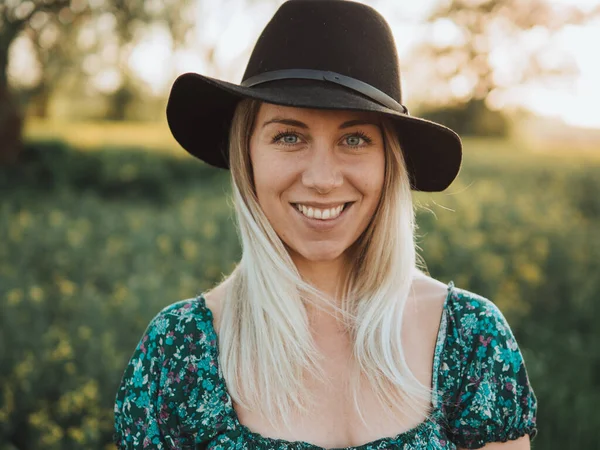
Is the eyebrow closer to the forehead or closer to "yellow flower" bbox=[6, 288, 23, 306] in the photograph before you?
the forehead

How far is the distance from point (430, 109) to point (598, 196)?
12268 millimetres

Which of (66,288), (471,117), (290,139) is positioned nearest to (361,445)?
(290,139)

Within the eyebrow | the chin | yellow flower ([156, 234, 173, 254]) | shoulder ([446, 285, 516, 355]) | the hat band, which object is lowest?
yellow flower ([156, 234, 173, 254])

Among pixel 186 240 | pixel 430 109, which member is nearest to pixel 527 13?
pixel 430 109

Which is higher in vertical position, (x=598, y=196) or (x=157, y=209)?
(x=598, y=196)

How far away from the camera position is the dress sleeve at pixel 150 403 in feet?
6.20

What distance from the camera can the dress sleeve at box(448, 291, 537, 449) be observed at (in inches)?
75.0

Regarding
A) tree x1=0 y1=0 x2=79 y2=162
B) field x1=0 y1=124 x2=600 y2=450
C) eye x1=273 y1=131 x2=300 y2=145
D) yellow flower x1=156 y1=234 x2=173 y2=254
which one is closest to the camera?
eye x1=273 y1=131 x2=300 y2=145

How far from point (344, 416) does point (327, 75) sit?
0.98 metres

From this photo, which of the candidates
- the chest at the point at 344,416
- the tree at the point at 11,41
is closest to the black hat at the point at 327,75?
the chest at the point at 344,416

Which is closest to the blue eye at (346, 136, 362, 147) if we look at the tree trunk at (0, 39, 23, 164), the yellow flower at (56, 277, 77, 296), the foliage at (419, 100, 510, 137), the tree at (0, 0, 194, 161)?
the yellow flower at (56, 277, 77, 296)

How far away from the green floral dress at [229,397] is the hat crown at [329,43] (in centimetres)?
77

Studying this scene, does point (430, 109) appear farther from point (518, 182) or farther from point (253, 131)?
point (253, 131)

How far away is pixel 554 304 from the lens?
6199 mm
